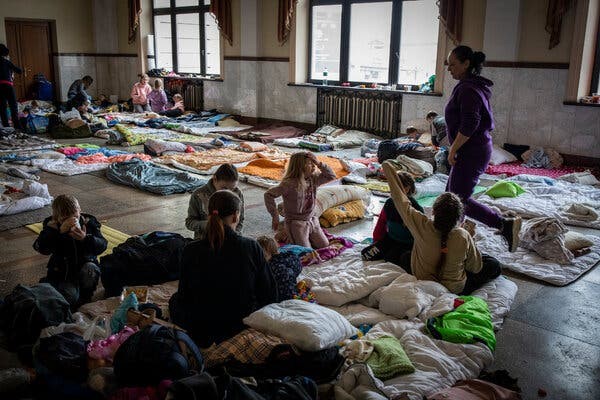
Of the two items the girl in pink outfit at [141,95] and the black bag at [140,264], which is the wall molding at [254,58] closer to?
the girl in pink outfit at [141,95]

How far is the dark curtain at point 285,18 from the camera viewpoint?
10.9 meters

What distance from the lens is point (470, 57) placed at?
168 inches

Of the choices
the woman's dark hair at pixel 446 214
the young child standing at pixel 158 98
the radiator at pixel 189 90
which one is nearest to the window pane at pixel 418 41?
the radiator at pixel 189 90

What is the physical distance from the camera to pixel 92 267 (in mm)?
3580

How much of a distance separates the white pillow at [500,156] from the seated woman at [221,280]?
6094mm

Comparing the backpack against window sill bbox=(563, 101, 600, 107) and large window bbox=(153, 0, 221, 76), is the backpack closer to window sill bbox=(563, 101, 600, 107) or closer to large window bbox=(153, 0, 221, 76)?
window sill bbox=(563, 101, 600, 107)

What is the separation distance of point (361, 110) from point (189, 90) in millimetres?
5094

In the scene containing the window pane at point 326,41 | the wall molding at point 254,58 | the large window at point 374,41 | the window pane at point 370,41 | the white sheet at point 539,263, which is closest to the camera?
the white sheet at point 539,263

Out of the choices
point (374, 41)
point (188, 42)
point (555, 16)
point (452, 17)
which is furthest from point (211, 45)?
point (555, 16)

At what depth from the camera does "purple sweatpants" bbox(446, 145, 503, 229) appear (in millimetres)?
4438

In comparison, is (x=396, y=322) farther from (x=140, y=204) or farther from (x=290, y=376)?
(x=140, y=204)

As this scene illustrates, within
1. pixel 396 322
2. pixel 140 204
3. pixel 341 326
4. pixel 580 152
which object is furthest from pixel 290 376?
pixel 580 152

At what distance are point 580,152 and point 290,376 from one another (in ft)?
22.8

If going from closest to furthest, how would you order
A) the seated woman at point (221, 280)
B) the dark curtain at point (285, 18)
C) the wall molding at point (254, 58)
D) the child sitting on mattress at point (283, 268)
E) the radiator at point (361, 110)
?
the seated woman at point (221, 280), the child sitting on mattress at point (283, 268), the radiator at point (361, 110), the dark curtain at point (285, 18), the wall molding at point (254, 58)
